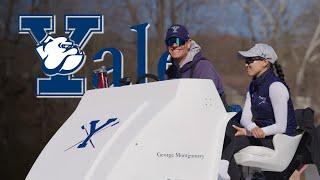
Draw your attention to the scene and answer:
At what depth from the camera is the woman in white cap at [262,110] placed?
297cm

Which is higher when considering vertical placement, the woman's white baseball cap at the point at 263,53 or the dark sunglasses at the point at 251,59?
the woman's white baseball cap at the point at 263,53

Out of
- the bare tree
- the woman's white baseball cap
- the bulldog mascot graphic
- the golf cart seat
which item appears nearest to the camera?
the golf cart seat

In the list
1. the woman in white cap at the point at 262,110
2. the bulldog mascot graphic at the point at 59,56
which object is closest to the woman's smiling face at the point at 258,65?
the woman in white cap at the point at 262,110

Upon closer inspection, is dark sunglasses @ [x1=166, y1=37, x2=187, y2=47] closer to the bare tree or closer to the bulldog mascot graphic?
the bare tree

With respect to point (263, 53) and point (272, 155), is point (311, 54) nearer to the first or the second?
point (263, 53)

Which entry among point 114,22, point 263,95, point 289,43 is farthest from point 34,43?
point 263,95

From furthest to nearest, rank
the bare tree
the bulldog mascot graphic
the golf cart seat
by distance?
the bulldog mascot graphic < the bare tree < the golf cart seat

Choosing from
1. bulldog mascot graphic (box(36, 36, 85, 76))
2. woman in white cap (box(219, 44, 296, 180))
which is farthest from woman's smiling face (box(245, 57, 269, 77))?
bulldog mascot graphic (box(36, 36, 85, 76))

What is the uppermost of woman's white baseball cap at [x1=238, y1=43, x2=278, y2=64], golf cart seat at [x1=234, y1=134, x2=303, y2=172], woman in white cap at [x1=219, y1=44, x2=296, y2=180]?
woman's white baseball cap at [x1=238, y1=43, x2=278, y2=64]

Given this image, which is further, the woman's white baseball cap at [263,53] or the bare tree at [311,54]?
the bare tree at [311,54]

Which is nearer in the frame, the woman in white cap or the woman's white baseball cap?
the woman in white cap

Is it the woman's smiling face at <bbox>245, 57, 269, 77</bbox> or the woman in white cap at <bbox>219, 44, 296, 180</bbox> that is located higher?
the woman's smiling face at <bbox>245, 57, 269, 77</bbox>

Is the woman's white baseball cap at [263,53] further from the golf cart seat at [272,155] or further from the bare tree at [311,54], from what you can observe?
the bare tree at [311,54]

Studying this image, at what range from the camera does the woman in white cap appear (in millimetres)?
2972
